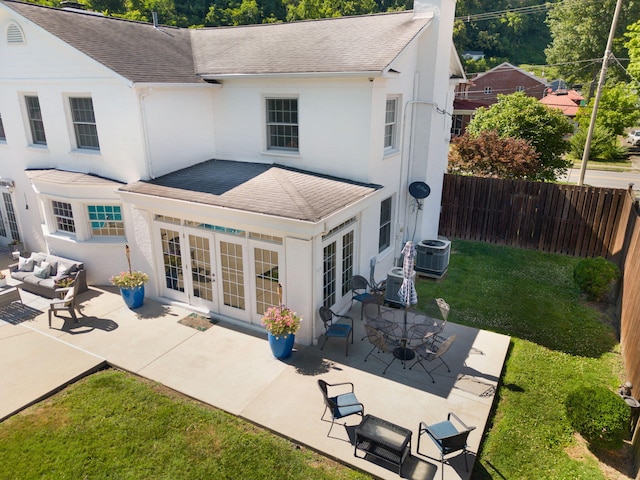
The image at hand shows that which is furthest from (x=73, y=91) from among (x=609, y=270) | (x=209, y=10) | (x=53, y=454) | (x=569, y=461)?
(x=209, y=10)

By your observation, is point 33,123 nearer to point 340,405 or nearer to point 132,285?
point 132,285

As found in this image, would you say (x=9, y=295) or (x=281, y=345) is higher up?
(x=281, y=345)

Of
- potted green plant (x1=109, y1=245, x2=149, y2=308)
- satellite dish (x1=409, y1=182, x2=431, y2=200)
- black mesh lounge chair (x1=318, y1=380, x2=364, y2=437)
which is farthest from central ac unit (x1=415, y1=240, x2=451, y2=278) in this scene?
potted green plant (x1=109, y1=245, x2=149, y2=308)

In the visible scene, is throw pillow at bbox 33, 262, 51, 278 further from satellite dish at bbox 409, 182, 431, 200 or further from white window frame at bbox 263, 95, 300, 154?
satellite dish at bbox 409, 182, 431, 200

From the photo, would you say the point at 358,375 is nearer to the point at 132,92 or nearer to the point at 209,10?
the point at 132,92

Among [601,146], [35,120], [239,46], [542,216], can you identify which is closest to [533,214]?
[542,216]

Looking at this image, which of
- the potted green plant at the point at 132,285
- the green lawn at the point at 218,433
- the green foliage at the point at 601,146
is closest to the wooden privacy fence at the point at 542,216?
the green lawn at the point at 218,433
